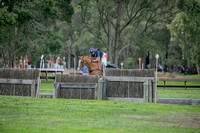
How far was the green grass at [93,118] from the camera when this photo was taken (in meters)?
8.58

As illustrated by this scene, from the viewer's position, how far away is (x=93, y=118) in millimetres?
10336

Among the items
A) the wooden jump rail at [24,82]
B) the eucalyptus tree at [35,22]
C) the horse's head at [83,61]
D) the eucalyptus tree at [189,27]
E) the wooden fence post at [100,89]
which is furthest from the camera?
the eucalyptus tree at [35,22]

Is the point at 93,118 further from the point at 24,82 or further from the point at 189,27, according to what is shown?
the point at 189,27

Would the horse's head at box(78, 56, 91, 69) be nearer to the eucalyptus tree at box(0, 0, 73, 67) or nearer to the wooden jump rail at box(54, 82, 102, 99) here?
the wooden jump rail at box(54, 82, 102, 99)

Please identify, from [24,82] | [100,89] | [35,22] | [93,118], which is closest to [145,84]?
[100,89]

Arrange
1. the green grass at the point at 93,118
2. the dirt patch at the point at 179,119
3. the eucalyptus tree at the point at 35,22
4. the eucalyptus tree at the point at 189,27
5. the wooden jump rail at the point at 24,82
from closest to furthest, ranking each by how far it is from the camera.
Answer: the green grass at the point at 93,118, the dirt patch at the point at 179,119, the wooden jump rail at the point at 24,82, the eucalyptus tree at the point at 189,27, the eucalyptus tree at the point at 35,22

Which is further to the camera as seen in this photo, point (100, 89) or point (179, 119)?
point (100, 89)

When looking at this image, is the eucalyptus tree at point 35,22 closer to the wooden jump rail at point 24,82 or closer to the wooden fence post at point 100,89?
the wooden jump rail at point 24,82

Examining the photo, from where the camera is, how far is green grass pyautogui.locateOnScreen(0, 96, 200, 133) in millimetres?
8581

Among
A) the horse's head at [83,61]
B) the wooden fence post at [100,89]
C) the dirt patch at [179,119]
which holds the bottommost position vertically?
the dirt patch at [179,119]

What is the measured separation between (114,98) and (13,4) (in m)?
→ 22.0

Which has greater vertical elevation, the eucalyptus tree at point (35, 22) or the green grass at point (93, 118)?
the eucalyptus tree at point (35, 22)

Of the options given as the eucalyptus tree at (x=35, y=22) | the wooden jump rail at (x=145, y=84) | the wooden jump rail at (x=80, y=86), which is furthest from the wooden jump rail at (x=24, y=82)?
the eucalyptus tree at (x=35, y=22)

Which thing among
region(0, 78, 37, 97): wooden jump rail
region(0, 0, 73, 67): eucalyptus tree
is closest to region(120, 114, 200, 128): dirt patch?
A: region(0, 78, 37, 97): wooden jump rail
